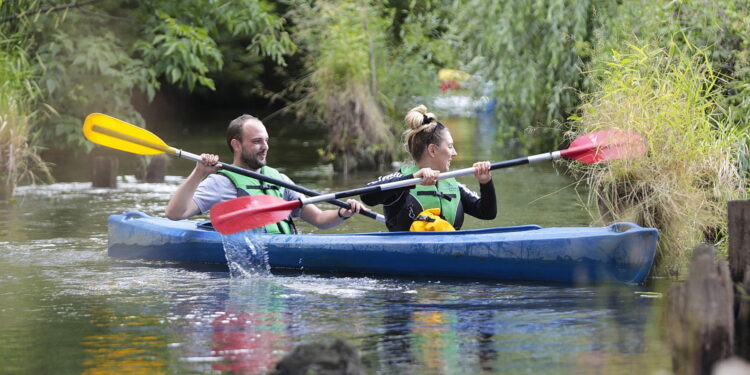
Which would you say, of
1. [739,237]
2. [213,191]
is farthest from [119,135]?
[739,237]

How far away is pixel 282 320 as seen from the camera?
17.7 ft

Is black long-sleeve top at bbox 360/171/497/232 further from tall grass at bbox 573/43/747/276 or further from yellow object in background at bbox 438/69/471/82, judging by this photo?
yellow object in background at bbox 438/69/471/82

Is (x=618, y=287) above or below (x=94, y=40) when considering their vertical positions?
below

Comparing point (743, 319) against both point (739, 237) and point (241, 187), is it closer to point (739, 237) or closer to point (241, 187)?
point (739, 237)

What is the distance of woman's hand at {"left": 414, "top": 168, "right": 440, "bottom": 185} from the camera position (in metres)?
6.29

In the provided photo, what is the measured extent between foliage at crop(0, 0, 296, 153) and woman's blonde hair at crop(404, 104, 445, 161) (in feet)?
19.3

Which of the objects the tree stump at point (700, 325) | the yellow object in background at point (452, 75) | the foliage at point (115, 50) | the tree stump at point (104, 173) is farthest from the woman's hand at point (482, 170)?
the yellow object in background at point (452, 75)

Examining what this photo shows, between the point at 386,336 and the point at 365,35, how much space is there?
8.22 meters

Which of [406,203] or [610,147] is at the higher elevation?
[610,147]

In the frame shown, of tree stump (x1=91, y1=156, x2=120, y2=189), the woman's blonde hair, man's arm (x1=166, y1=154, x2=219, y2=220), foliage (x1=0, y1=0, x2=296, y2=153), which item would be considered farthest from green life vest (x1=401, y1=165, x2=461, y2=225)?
tree stump (x1=91, y1=156, x2=120, y2=189)

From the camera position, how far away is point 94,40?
12898mm

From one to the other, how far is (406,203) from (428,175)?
37cm

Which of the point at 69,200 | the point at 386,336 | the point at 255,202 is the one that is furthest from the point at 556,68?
the point at 386,336

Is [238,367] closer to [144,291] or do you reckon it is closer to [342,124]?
[144,291]
